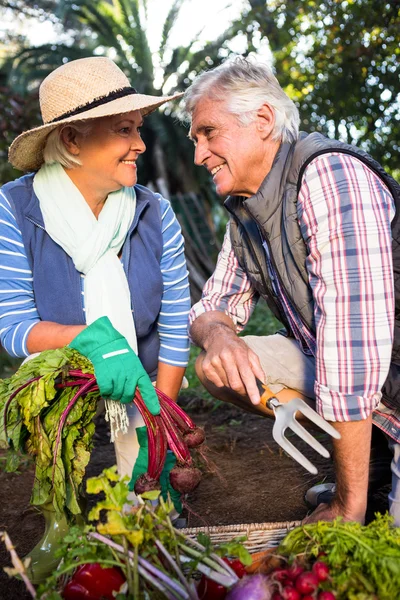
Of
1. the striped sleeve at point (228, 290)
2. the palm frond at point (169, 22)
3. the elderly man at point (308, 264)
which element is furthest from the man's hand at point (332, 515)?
the palm frond at point (169, 22)

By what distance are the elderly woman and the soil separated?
0.66m

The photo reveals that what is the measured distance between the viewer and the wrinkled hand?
207 centimetres

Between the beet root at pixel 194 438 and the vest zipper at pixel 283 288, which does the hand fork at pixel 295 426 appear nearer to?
the beet root at pixel 194 438

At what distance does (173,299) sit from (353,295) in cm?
106

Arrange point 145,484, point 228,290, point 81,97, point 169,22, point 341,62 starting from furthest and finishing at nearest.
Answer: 1. point 169,22
2. point 341,62
3. point 228,290
4. point 81,97
5. point 145,484

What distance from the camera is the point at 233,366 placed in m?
2.13

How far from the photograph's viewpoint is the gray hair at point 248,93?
7.73 ft

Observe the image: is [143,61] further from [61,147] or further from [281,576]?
[281,576]

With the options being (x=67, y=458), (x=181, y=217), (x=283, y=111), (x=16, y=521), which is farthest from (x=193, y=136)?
(x=181, y=217)

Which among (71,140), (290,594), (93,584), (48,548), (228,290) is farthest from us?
(228,290)

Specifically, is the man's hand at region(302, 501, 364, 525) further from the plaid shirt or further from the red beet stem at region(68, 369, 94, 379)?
the red beet stem at region(68, 369, 94, 379)

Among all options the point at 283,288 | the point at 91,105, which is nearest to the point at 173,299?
the point at 283,288

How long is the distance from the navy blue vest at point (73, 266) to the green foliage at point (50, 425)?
0.45m

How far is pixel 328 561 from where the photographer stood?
1.66 meters
